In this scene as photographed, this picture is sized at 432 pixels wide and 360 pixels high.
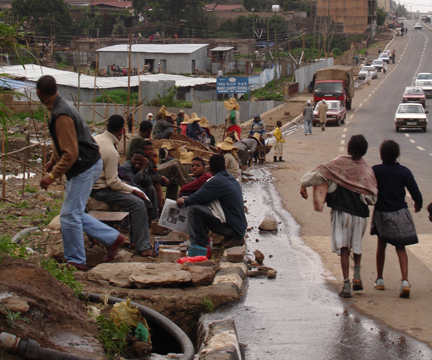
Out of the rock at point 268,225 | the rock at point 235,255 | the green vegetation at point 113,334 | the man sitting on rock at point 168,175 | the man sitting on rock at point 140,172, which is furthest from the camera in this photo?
the rock at point 268,225

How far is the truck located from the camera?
33844mm

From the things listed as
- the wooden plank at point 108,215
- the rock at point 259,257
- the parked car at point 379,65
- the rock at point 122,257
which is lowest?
the rock at point 259,257

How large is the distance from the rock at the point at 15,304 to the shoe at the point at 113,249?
2106 millimetres

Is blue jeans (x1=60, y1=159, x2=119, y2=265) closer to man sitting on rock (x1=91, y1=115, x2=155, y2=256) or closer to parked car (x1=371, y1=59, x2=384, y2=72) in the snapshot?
man sitting on rock (x1=91, y1=115, x2=155, y2=256)

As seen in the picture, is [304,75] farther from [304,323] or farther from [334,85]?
[304,323]

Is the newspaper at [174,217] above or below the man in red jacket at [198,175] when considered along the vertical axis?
below

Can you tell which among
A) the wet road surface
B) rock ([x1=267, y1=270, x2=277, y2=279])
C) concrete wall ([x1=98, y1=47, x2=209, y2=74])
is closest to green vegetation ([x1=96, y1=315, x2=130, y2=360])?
the wet road surface

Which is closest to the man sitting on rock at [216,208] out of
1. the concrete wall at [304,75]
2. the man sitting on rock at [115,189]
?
the man sitting on rock at [115,189]

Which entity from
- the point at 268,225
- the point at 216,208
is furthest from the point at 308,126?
the point at 216,208

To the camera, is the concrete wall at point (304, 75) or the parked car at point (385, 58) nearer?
the concrete wall at point (304, 75)

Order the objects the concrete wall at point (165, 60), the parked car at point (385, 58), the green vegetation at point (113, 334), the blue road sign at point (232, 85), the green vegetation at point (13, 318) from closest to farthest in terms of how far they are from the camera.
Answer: the green vegetation at point (13, 318), the green vegetation at point (113, 334), the blue road sign at point (232, 85), the concrete wall at point (165, 60), the parked car at point (385, 58)

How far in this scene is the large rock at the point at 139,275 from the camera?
557 cm

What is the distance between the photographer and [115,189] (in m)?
6.73

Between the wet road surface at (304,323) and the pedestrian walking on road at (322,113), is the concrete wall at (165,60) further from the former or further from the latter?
the wet road surface at (304,323)
